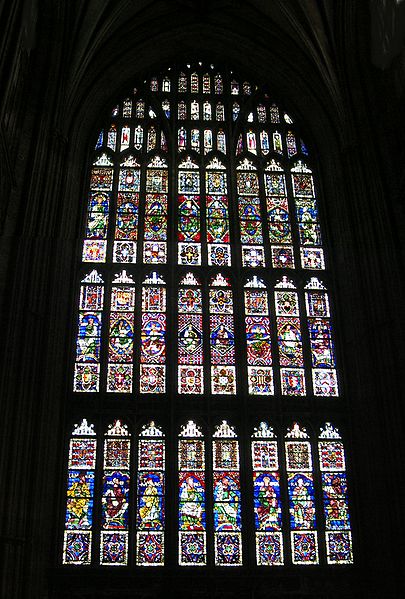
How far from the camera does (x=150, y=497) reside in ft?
39.8

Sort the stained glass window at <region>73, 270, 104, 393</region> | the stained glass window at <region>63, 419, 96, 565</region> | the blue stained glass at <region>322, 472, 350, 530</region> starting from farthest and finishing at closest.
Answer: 1. the stained glass window at <region>73, 270, 104, 393</region>
2. the blue stained glass at <region>322, 472, 350, 530</region>
3. the stained glass window at <region>63, 419, 96, 565</region>

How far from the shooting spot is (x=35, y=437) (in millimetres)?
11578

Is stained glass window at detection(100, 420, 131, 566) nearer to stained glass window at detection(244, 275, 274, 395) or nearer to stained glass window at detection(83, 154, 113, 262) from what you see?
stained glass window at detection(244, 275, 274, 395)

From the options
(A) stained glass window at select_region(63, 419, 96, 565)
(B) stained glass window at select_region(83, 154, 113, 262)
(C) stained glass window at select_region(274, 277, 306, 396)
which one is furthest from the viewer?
(B) stained glass window at select_region(83, 154, 113, 262)

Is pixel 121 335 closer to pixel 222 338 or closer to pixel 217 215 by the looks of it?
pixel 222 338

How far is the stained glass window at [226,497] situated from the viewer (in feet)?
38.9

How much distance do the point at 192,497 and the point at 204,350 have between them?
2.70m

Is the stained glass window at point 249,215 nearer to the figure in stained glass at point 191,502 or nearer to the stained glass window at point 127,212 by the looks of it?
the stained glass window at point 127,212

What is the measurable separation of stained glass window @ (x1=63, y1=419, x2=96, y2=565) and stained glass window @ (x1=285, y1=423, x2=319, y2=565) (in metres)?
3.32

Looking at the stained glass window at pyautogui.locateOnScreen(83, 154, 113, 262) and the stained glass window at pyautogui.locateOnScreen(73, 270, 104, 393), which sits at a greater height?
the stained glass window at pyautogui.locateOnScreen(83, 154, 113, 262)

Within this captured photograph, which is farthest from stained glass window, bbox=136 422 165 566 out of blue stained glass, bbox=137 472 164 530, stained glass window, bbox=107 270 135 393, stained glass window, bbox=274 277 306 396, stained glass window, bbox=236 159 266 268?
stained glass window, bbox=236 159 266 268

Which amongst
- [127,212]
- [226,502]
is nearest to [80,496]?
[226,502]

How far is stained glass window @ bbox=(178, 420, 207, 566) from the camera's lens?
38.7 feet

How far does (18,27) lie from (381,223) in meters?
7.22
